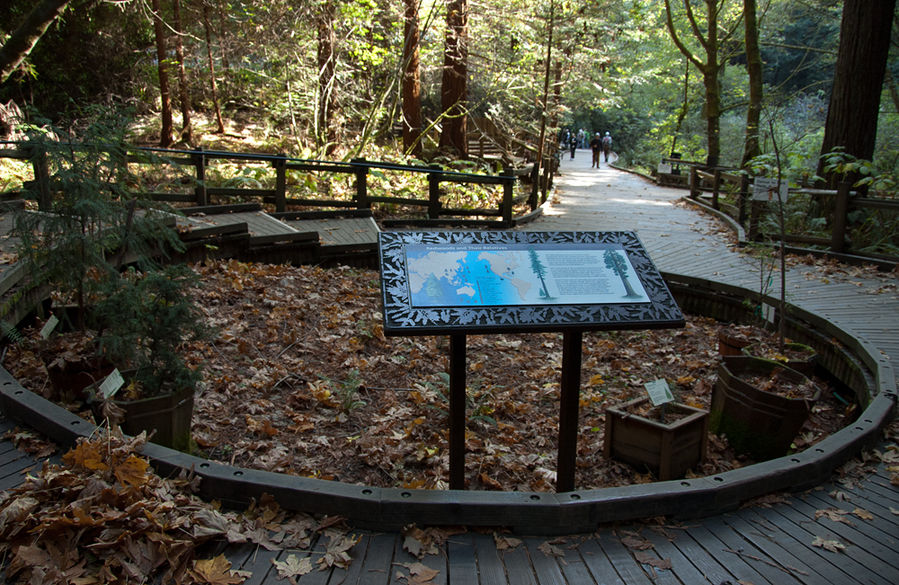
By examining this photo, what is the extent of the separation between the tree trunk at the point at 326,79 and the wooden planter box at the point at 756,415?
11.7 metres

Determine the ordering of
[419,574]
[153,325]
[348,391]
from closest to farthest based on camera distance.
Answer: [419,574], [153,325], [348,391]

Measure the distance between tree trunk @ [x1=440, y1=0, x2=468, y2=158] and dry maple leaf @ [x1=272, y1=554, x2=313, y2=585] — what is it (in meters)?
13.7

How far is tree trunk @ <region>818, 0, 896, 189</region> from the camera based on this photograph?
962 cm

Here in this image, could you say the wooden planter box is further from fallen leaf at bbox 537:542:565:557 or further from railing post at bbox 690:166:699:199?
railing post at bbox 690:166:699:199

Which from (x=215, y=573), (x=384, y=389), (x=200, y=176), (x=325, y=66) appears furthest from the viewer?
(x=325, y=66)

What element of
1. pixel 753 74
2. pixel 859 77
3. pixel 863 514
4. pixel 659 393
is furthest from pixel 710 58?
pixel 863 514

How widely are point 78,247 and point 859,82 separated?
11012 mm

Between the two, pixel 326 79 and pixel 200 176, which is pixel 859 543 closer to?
pixel 200 176

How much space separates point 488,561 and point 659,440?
1.66 metres

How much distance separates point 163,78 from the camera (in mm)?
14773

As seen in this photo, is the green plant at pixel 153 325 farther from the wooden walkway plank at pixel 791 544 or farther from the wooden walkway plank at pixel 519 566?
the wooden walkway plank at pixel 791 544

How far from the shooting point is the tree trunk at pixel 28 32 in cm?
845

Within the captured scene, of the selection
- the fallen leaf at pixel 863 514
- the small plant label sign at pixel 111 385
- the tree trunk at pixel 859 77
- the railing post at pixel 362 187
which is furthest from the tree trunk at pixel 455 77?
the fallen leaf at pixel 863 514

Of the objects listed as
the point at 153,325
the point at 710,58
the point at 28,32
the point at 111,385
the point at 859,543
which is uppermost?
the point at 710,58
